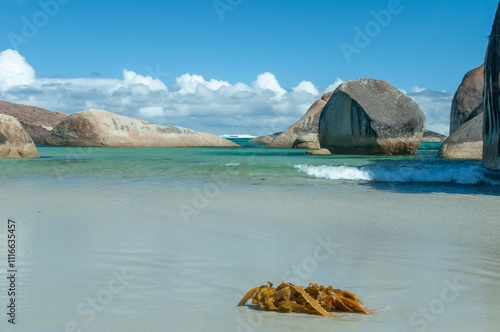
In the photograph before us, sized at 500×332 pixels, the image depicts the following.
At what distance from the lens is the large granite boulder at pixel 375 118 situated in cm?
1727

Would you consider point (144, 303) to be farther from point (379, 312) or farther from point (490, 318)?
point (490, 318)

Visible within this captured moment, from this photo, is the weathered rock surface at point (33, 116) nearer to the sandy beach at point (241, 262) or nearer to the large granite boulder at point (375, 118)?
the large granite boulder at point (375, 118)

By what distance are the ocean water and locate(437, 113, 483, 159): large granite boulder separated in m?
8.86

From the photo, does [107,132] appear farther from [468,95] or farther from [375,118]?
[468,95]

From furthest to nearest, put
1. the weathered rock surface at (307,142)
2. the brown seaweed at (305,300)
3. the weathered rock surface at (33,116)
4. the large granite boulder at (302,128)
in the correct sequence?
1. the weathered rock surface at (33,116)
2. the large granite boulder at (302,128)
3. the weathered rock surface at (307,142)
4. the brown seaweed at (305,300)

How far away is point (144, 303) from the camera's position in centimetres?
208

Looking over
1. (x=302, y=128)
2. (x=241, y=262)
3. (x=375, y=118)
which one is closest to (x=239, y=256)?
(x=241, y=262)

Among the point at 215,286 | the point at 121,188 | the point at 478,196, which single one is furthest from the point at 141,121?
the point at 215,286

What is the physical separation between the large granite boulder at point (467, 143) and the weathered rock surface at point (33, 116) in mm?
34802

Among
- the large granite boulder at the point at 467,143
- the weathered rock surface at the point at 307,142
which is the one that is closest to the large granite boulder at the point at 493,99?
the large granite boulder at the point at 467,143

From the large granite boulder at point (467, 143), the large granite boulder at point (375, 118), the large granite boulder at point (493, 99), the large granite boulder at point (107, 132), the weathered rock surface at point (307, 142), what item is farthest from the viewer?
the large granite boulder at point (107, 132)

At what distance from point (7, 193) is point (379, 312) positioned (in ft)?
18.8

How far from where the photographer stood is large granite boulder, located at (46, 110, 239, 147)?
2978 cm

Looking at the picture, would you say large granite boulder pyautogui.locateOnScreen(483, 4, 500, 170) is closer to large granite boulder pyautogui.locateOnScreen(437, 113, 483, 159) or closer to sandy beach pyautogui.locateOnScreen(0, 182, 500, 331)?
sandy beach pyautogui.locateOnScreen(0, 182, 500, 331)
